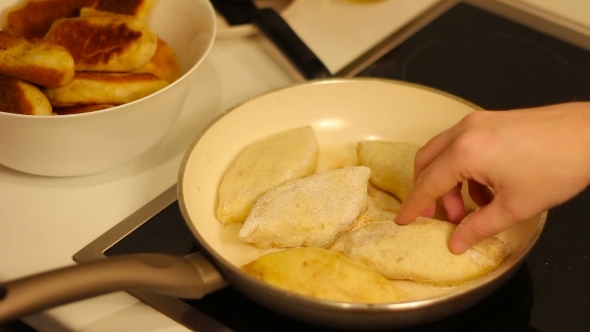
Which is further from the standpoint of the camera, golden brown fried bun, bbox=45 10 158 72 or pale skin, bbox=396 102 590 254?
golden brown fried bun, bbox=45 10 158 72

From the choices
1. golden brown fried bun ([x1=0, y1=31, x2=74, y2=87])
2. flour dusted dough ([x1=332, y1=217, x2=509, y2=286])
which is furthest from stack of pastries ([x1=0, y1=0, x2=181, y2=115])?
flour dusted dough ([x1=332, y1=217, x2=509, y2=286])

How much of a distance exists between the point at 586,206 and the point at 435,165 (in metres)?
0.28

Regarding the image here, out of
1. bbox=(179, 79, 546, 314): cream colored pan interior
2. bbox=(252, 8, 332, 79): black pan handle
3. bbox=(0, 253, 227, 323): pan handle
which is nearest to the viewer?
bbox=(0, 253, 227, 323): pan handle

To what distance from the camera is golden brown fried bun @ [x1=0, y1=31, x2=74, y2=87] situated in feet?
2.16

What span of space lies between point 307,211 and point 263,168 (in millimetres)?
106

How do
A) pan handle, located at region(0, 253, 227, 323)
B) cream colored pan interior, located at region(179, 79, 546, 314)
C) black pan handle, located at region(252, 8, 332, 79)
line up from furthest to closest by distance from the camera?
black pan handle, located at region(252, 8, 332, 79)
cream colored pan interior, located at region(179, 79, 546, 314)
pan handle, located at region(0, 253, 227, 323)

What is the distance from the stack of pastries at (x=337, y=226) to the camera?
1.83ft

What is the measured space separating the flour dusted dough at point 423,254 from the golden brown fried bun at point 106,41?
35 cm

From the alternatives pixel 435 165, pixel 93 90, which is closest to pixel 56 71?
pixel 93 90

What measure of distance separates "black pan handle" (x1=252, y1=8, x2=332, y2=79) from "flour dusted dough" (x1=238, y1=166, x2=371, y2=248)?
249mm

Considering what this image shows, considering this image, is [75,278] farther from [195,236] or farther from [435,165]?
[435,165]

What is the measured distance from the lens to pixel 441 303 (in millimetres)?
503

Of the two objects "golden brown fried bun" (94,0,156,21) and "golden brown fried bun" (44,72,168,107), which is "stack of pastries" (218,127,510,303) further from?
"golden brown fried bun" (94,0,156,21)

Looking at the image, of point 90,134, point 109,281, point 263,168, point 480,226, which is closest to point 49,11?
point 90,134
